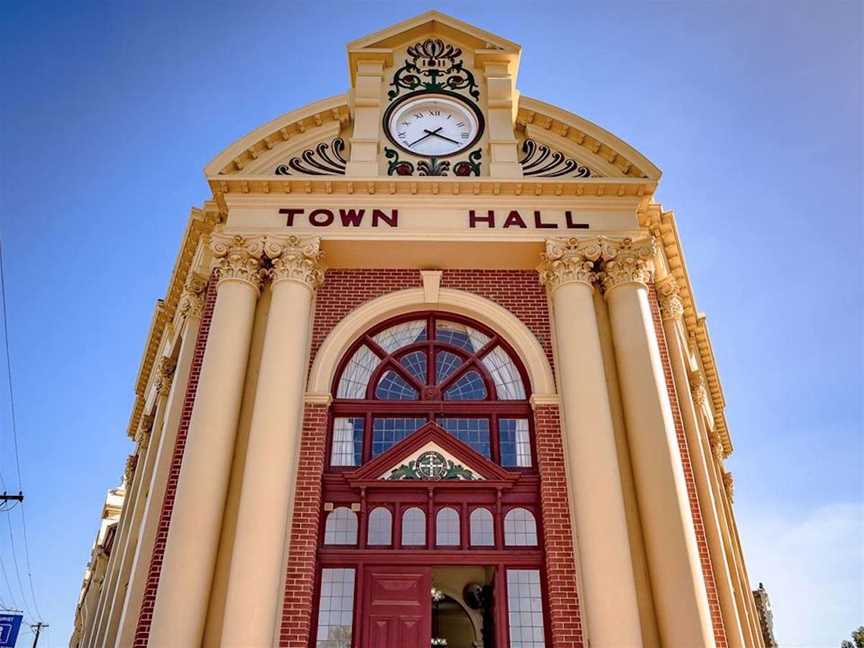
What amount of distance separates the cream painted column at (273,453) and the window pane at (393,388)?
156cm

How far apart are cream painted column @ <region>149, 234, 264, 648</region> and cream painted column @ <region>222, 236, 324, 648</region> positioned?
1.38 ft

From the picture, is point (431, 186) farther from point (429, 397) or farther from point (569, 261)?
point (429, 397)

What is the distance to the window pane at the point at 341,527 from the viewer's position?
11477 mm

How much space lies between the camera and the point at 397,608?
10734mm

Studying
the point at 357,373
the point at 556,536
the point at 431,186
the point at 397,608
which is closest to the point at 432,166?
the point at 431,186

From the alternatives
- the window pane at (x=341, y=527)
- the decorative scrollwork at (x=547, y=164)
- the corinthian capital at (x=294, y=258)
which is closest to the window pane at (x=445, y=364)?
the corinthian capital at (x=294, y=258)

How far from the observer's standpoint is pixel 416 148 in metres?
15.0

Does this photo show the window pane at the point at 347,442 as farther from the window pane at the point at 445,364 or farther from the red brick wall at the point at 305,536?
the window pane at the point at 445,364

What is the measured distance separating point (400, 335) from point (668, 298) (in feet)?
19.3

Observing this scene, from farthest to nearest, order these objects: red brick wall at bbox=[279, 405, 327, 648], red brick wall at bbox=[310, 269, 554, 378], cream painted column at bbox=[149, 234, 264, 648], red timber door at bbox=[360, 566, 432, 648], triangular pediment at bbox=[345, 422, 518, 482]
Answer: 1. red brick wall at bbox=[310, 269, 554, 378]
2. triangular pediment at bbox=[345, 422, 518, 482]
3. red timber door at bbox=[360, 566, 432, 648]
4. red brick wall at bbox=[279, 405, 327, 648]
5. cream painted column at bbox=[149, 234, 264, 648]

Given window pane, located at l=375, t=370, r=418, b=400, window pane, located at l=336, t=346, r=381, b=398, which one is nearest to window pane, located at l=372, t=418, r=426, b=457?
window pane, located at l=375, t=370, r=418, b=400

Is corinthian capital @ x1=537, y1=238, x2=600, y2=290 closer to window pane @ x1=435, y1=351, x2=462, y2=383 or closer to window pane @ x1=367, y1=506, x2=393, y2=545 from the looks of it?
window pane @ x1=435, y1=351, x2=462, y2=383

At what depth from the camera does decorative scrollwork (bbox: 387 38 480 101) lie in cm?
1598

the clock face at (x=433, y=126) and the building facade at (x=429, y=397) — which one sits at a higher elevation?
the clock face at (x=433, y=126)
